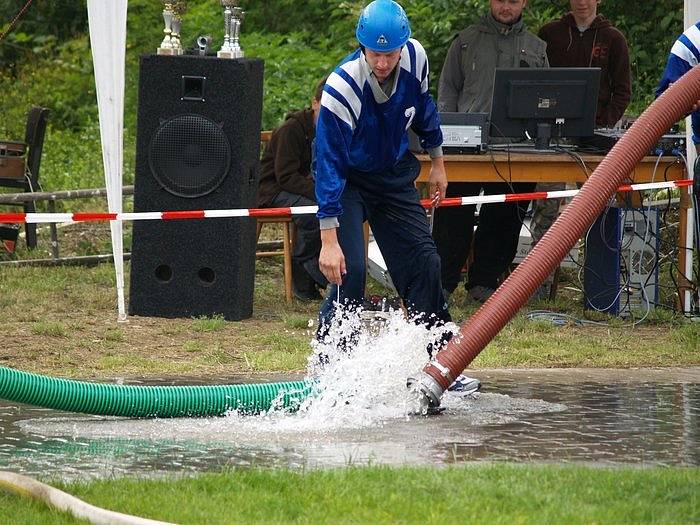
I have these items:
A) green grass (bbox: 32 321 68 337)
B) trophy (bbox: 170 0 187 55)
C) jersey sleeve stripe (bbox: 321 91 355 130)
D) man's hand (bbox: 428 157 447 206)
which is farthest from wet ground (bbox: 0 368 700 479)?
trophy (bbox: 170 0 187 55)

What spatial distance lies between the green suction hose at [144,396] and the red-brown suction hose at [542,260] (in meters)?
0.68

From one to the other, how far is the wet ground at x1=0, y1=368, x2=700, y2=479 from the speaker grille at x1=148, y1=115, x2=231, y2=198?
3.22 metres

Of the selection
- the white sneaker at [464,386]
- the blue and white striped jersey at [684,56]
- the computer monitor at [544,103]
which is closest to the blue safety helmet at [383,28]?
the white sneaker at [464,386]

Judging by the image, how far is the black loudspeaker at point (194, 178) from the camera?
1002 centimetres

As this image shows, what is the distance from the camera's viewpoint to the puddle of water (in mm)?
5902

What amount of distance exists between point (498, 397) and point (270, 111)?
12051 millimetres

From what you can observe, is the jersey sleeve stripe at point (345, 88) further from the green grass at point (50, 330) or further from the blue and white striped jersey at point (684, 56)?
the green grass at point (50, 330)

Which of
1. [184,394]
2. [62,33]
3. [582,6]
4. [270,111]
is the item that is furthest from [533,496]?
[62,33]

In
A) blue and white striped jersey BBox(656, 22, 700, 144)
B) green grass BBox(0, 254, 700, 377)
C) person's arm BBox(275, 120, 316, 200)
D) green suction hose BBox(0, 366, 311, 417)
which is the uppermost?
blue and white striped jersey BBox(656, 22, 700, 144)

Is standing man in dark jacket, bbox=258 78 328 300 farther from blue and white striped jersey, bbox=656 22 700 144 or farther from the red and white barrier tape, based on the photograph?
blue and white striped jersey, bbox=656 22 700 144

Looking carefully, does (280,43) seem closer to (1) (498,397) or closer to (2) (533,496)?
(1) (498,397)

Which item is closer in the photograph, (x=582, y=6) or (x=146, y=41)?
(x=582, y=6)

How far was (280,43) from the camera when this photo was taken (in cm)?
2164

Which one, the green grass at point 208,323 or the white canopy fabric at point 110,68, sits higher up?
the white canopy fabric at point 110,68
